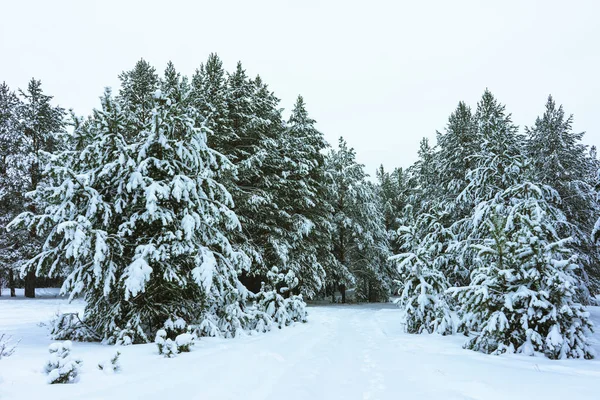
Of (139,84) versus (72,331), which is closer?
(72,331)

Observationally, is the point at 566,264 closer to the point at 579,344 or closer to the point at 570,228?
the point at 579,344

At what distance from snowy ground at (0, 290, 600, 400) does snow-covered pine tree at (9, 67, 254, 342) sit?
1163 millimetres

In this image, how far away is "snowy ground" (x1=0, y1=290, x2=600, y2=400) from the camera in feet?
13.7

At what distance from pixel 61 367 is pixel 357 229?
22.9 metres

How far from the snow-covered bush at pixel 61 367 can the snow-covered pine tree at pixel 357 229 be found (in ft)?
73.3

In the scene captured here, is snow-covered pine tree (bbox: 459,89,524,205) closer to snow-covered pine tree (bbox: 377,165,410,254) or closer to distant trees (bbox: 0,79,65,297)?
snow-covered pine tree (bbox: 377,165,410,254)

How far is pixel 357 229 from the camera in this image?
2611cm

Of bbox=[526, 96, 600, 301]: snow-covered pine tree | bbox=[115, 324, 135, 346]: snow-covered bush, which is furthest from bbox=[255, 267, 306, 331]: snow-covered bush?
bbox=[526, 96, 600, 301]: snow-covered pine tree

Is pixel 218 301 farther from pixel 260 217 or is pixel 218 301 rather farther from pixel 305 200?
pixel 305 200

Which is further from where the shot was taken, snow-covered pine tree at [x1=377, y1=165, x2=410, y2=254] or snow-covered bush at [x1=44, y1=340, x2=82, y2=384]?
snow-covered pine tree at [x1=377, y1=165, x2=410, y2=254]

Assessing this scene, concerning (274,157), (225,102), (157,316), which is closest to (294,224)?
(274,157)

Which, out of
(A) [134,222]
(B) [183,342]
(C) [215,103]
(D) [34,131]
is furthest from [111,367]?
(D) [34,131]

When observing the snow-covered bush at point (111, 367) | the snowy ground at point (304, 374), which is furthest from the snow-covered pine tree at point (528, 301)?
the snow-covered bush at point (111, 367)

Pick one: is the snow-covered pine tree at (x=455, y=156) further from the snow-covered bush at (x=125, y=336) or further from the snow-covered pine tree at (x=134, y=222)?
the snow-covered bush at (x=125, y=336)
